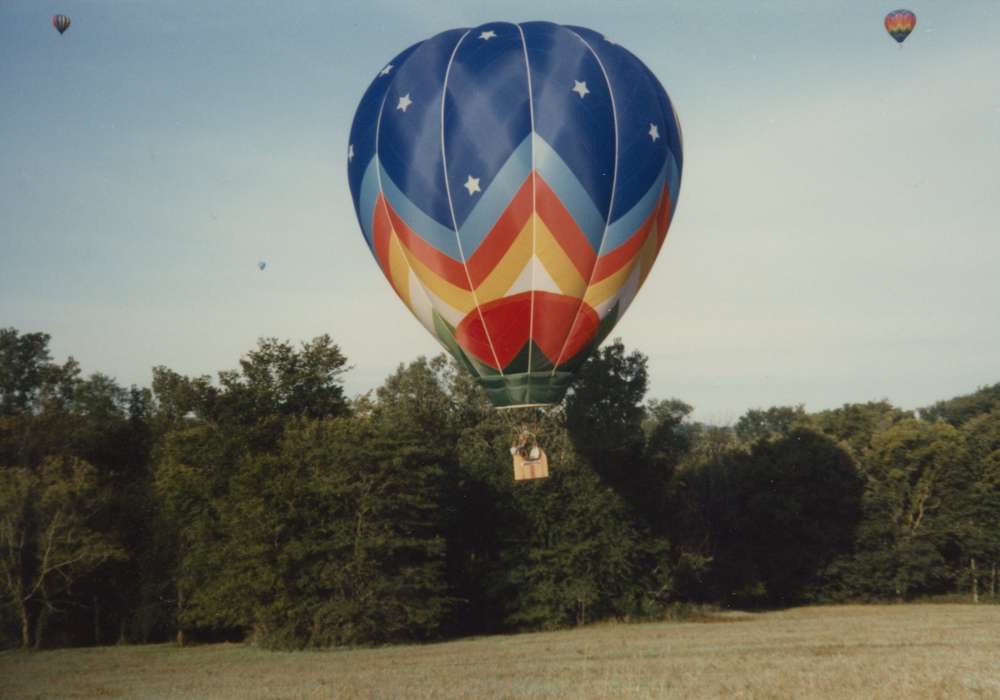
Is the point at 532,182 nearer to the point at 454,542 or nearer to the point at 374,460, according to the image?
the point at 374,460

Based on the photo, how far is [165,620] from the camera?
3859 cm

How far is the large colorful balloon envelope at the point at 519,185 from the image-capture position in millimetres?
21859

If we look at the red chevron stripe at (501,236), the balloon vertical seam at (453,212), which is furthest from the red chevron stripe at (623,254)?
the balloon vertical seam at (453,212)

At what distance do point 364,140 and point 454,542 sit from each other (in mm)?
18212

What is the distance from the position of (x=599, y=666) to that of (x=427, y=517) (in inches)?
505

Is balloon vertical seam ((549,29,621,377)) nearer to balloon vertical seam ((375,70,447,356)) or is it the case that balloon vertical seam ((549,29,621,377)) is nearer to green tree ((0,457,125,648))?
balloon vertical seam ((375,70,447,356))

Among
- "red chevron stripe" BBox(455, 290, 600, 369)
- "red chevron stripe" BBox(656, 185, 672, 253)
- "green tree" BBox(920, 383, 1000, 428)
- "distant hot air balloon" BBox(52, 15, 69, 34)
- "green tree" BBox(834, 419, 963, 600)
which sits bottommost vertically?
"green tree" BBox(834, 419, 963, 600)

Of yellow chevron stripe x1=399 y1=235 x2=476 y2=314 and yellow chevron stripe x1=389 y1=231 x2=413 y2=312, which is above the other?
yellow chevron stripe x1=389 y1=231 x2=413 y2=312

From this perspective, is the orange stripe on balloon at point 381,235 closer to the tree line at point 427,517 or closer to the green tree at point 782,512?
the tree line at point 427,517

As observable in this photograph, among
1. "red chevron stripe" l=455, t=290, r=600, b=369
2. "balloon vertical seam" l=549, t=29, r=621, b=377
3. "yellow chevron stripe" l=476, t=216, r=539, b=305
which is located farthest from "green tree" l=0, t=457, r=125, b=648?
"balloon vertical seam" l=549, t=29, r=621, b=377

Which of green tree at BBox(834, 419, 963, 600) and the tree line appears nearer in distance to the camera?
the tree line

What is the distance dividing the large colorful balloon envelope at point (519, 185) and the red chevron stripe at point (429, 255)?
0.03m

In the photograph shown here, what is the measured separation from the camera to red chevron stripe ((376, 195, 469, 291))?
886 inches

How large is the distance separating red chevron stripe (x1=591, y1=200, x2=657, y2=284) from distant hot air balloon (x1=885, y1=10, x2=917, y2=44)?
16.1m
